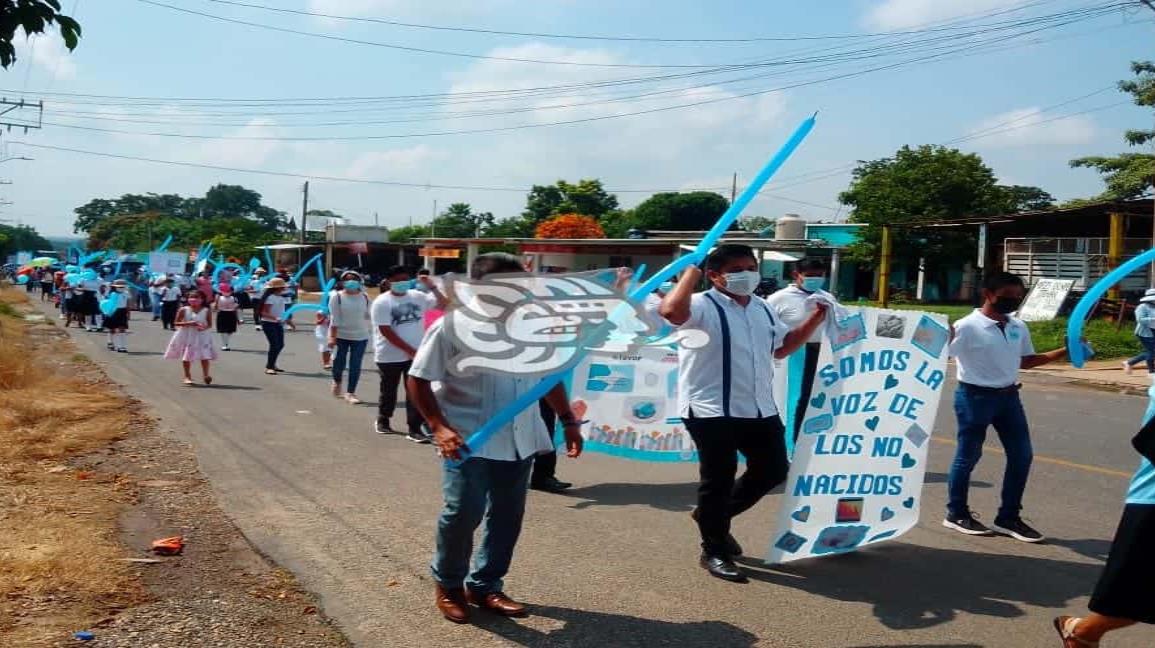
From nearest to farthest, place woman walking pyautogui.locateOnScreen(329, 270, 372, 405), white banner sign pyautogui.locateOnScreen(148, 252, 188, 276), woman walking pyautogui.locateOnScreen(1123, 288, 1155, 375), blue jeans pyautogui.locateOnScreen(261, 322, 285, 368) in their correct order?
woman walking pyautogui.locateOnScreen(329, 270, 372, 405) < blue jeans pyautogui.locateOnScreen(261, 322, 285, 368) < woman walking pyautogui.locateOnScreen(1123, 288, 1155, 375) < white banner sign pyautogui.locateOnScreen(148, 252, 188, 276)

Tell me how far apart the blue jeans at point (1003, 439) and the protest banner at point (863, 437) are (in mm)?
644

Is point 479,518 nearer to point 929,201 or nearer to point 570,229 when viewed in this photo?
point 929,201

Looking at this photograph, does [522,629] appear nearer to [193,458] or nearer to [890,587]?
[890,587]

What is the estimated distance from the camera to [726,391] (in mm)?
5059

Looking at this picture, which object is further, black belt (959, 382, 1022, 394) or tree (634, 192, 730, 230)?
tree (634, 192, 730, 230)

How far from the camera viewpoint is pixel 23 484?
22.3ft

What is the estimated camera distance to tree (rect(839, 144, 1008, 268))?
42.3m

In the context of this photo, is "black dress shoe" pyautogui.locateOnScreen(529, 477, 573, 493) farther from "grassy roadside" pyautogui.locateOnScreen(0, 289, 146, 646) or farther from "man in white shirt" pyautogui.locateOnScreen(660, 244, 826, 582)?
"grassy roadside" pyautogui.locateOnScreen(0, 289, 146, 646)

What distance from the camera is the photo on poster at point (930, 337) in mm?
5676

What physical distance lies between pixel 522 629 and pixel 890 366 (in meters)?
2.52

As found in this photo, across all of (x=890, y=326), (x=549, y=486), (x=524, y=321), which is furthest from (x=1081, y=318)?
(x=549, y=486)

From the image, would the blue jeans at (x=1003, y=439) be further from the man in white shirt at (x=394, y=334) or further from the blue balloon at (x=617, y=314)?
the man in white shirt at (x=394, y=334)

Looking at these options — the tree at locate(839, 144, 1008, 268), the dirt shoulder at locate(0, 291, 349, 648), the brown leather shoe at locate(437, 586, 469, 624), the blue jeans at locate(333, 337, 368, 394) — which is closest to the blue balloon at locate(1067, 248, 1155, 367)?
the brown leather shoe at locate(437, 586, 469, 624)

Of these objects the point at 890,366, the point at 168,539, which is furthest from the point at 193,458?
the point at 890,366
